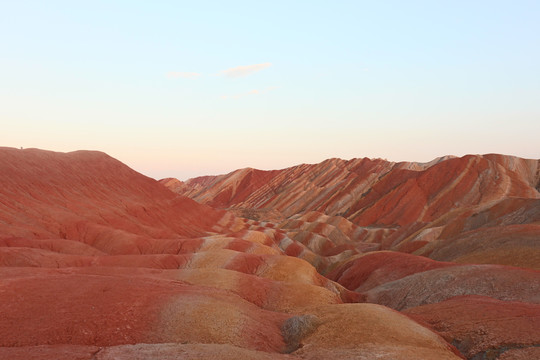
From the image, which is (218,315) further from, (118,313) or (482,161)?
(482,161)

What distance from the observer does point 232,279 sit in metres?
38.4

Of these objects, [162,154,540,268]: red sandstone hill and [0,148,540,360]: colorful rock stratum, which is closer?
[0,148,540,360]: colorful rock stratum

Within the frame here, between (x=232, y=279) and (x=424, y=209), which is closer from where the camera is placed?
(x=232, y=279)

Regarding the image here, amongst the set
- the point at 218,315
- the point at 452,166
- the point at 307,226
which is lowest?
the point at 307,226

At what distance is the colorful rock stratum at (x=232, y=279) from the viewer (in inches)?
832

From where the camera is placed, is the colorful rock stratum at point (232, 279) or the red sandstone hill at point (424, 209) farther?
the red sandstone hill at point (424, 209)

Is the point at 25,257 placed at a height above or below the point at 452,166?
below

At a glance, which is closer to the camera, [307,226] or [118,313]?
[118,313]

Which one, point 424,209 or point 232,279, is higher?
point 232,279

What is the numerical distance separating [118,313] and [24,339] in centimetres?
455

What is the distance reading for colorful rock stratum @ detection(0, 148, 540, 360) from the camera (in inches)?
832

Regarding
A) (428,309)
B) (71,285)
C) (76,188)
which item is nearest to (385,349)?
(428,309)

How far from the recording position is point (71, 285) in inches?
1049

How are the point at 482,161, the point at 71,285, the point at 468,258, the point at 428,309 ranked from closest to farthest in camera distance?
1. the point at 71,285
2. the point at 428,309
3. the point at 468,258
4. the point at 482,161
